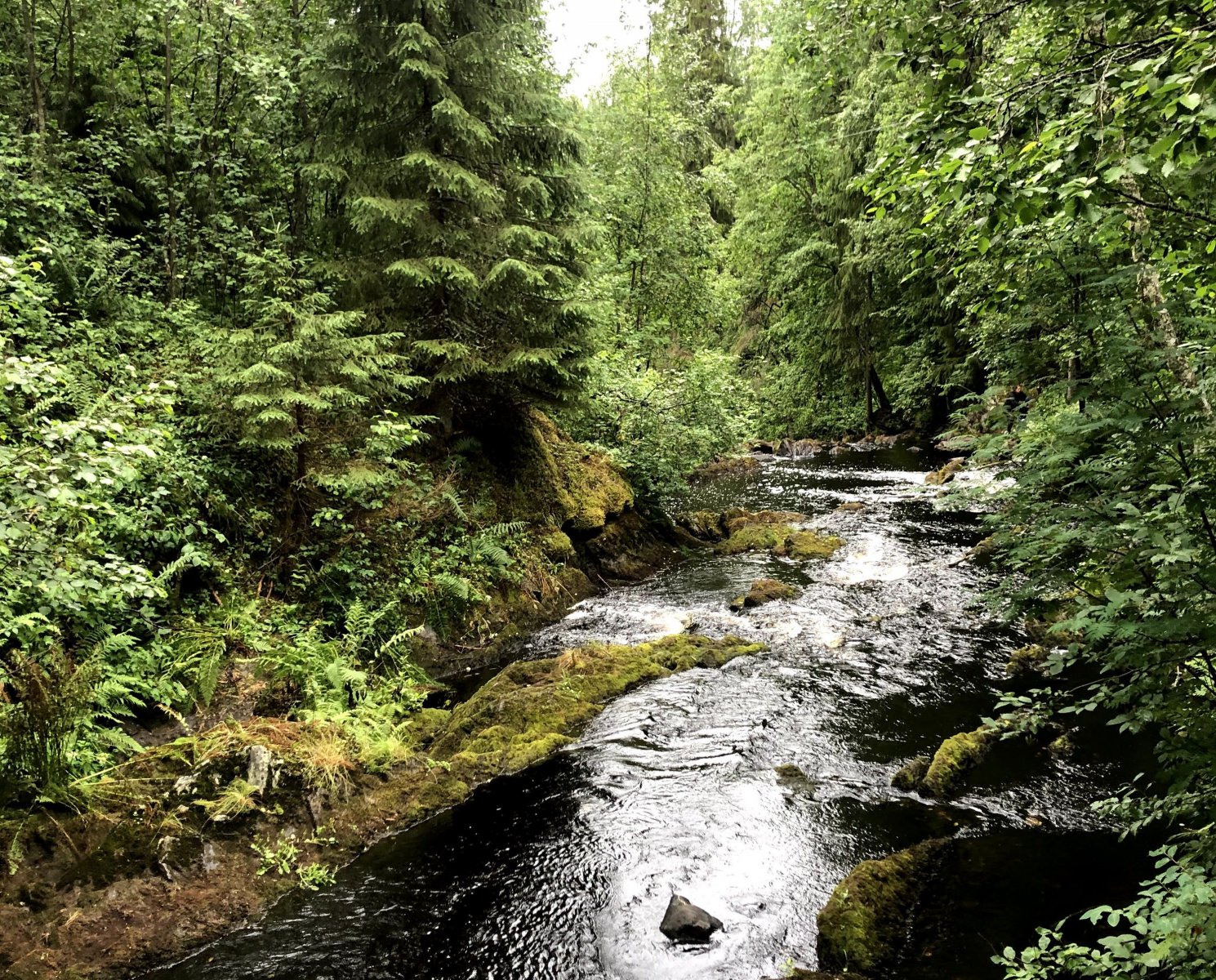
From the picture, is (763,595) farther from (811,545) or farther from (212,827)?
(212,827)

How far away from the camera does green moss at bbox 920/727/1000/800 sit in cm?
592

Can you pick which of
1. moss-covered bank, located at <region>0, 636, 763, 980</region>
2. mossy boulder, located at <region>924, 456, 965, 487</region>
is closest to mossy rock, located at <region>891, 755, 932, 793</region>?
moss-covered bank, located at <region>0, 636, 763, 980</region>

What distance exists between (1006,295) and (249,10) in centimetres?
1487

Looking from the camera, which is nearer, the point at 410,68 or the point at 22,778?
the point at 22,778

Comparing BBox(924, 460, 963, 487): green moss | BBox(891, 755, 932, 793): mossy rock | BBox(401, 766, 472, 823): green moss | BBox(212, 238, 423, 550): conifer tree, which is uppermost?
BBox(212, 238, 423, 550): conifer tree

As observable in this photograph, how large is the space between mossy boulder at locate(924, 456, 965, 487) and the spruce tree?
1213 cm

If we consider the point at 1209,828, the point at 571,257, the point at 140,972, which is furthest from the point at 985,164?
the point at 571,257

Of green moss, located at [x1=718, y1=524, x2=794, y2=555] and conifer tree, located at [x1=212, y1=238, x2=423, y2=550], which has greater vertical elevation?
conifer tree, located at [x1=212, y1=238, x2=423, y2=550]

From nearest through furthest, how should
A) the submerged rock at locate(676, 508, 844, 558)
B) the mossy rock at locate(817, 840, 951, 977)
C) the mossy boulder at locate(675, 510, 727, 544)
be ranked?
the mossy rock at locate(817, 840, 951, 977) < the submerged rock at locate(676, 508, 844, 558) < the mossy boulder at locate(675, 510, 727, 544)

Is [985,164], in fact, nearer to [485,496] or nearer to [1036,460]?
[1036,460]

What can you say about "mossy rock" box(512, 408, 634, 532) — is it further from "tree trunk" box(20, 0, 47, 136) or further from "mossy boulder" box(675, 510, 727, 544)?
"tree trunk" box(20, 0, 47, 136)

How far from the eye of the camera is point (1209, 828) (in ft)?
10.6

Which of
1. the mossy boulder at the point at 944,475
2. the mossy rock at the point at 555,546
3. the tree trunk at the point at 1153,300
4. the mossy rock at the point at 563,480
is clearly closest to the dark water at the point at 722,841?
the tree trunk at the point at 1153,300

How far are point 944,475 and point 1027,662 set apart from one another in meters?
12.2
